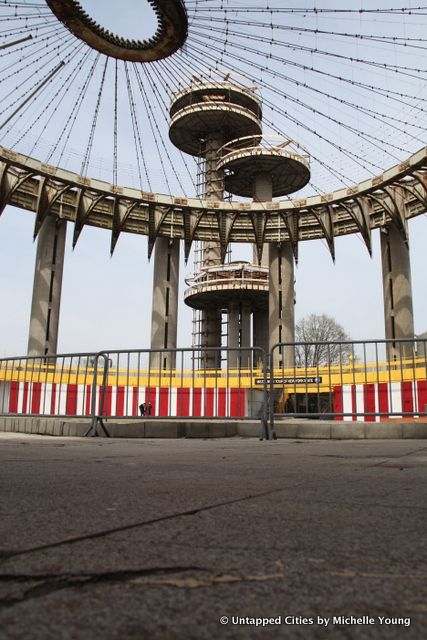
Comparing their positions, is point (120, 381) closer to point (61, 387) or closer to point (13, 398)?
point (61, 387)

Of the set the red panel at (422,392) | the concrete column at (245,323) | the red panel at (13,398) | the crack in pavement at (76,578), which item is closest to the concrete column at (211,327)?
the concrete column at (245,323)

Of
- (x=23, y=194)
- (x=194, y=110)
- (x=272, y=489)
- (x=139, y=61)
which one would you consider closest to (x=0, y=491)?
(x=272, y=489)

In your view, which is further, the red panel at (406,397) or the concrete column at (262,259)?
the concrete column at (262,259)

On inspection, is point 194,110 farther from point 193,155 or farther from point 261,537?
point 261,537

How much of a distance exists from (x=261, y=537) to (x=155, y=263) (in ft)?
138

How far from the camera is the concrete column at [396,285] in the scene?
36.9m

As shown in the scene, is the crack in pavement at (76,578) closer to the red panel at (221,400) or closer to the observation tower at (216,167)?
the red panel at (221,400)

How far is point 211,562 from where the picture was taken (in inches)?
49.5

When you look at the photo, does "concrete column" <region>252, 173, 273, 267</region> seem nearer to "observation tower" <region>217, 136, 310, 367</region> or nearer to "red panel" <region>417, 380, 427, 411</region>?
"observation tower" <region>217, 136, 310, 367</region>

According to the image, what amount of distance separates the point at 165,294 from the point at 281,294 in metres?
9.71

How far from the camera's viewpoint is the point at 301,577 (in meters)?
1.14

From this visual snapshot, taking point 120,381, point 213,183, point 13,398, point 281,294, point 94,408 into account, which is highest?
point 213,183

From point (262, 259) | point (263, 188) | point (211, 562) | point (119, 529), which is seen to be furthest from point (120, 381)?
point (262, 259)

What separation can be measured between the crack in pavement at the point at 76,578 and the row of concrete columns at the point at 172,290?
33571mm
